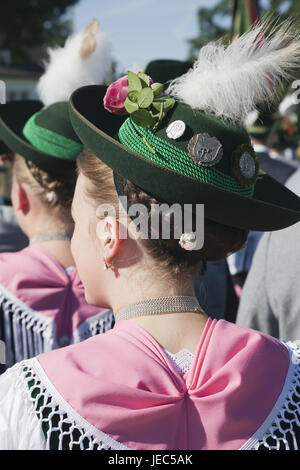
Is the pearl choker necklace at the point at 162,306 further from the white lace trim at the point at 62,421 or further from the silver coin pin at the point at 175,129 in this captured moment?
the silver coin pin at the point at 175,129

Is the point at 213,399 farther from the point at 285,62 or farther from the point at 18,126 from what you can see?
the point at 18,126

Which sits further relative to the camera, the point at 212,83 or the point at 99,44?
the point at 99,44

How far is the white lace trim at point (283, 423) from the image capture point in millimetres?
1380

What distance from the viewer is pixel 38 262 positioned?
2553mm

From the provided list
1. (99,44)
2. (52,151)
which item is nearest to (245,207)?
(52,151)

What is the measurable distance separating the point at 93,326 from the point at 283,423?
130 centimetres

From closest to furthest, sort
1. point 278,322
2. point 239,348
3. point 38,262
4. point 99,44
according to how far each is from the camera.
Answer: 1. point 239,348
2. point 278,322
3. point 38,262
4. point 99,44

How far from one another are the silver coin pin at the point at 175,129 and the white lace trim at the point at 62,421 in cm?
72

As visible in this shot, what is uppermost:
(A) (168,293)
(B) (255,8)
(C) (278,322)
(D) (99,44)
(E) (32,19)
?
(E) (32,19)

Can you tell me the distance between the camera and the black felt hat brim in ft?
8.32

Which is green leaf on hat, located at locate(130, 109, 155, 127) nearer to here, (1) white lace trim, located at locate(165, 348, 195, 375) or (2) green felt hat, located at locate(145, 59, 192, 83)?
(1) white lace trim, located at locate(165, 348, 195, 375)

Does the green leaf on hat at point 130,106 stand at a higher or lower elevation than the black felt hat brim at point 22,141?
higher

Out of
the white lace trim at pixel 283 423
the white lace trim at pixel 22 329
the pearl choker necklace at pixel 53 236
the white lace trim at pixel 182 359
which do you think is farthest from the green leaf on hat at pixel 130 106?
the white lace trim at pixel 22 329

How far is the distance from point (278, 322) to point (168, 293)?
905 millimetres
